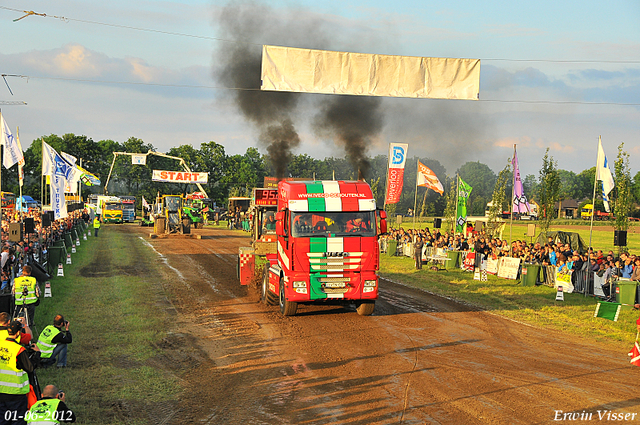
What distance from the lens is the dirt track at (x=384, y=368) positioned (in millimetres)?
7207

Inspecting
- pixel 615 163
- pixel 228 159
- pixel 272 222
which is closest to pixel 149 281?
pixel 272 222

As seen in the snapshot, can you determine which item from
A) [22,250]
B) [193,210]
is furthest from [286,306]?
[193,210]

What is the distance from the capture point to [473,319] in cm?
1346

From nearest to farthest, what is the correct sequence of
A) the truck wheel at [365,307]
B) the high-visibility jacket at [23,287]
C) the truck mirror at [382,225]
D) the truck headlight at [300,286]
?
the high-visibility jacket at [23,287]
the truck headlight at [300,286]
the truck mirror at [382,225]
the truck wheel at [365,307]

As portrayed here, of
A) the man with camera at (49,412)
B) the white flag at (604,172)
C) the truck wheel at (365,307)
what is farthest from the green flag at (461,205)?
the man with camera at (49,412)

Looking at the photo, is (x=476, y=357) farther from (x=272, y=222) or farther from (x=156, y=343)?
(x=272, y=222)

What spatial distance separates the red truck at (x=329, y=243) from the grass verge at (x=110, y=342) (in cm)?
343

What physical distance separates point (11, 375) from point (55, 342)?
2.57 metres

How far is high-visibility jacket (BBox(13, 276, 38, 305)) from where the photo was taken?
10281 millimetres

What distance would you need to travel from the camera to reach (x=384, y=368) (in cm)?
912

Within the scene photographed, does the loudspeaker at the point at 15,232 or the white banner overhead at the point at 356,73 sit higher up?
the white banner overhead at the point at 356,73

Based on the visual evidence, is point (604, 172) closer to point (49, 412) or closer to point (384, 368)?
point (384, 368)

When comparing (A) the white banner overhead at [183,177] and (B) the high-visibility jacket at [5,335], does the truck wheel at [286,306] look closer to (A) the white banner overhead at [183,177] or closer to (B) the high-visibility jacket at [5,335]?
(B) the high-visibility jacket at [5,335]

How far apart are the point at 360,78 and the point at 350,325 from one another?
21.2 feet
